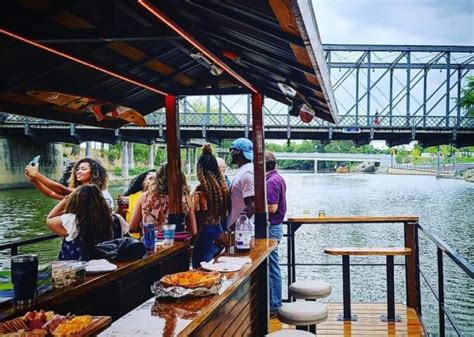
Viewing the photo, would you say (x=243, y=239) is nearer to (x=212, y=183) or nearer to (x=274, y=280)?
(x=212, y=183)

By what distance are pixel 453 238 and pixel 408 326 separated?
14.9 meters

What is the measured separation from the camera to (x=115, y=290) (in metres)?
3.17

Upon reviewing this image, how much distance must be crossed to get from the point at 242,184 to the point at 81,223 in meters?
1.63

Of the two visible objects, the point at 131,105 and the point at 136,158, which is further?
the point at 136,158

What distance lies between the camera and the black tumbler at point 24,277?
217 centimetres

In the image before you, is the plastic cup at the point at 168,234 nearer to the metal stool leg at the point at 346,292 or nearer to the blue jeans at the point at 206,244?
the blue jeans at the point at 206,244

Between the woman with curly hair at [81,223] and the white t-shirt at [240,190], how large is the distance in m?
1.45

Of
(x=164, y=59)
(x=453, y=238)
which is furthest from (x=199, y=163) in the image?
(x=453, y=238)

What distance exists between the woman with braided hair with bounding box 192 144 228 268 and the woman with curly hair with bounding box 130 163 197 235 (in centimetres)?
9

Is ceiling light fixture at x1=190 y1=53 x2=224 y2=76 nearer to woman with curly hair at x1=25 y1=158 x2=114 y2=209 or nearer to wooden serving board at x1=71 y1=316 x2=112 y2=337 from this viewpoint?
woman with curly hair at x1=25 y1=158 x2=114 y2=209

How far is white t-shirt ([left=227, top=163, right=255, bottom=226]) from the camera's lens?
4414 millimetres

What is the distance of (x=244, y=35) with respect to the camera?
2967 millimetres

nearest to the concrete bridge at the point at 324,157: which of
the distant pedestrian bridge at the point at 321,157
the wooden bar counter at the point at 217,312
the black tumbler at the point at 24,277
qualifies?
the distant pedestrian bridge at the point at 321,157

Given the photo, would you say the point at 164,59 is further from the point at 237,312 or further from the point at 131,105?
the point at 237,312
